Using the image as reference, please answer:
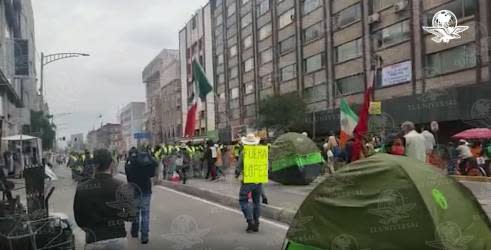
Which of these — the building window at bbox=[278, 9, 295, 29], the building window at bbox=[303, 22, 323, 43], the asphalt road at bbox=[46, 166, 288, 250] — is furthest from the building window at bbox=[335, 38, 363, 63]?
the asphalt road at bbox=[46, 166, 288, 250]

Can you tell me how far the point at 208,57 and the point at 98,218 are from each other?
2789 inches

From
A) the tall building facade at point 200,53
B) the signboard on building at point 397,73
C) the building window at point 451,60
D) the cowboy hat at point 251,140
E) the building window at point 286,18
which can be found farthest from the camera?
the tall building facade at point 200,53

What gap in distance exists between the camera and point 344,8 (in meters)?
46.0

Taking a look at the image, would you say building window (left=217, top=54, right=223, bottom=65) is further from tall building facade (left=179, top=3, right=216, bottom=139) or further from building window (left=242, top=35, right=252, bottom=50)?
building window (left=242, top=35, right=252, bottom=50)

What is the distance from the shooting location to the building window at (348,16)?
144 ft

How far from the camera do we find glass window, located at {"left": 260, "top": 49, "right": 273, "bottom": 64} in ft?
197

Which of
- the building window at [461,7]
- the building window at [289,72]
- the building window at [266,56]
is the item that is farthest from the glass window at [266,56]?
the building window at [461,7]

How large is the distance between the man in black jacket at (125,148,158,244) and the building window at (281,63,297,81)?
4433cm

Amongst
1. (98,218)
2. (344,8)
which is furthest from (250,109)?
(98,218)

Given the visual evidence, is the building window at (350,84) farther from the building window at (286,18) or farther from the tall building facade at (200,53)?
the tall building facade at (200,53)

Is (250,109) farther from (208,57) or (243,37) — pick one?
(208,57)

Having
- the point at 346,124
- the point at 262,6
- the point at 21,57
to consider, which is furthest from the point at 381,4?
the point at 21,57

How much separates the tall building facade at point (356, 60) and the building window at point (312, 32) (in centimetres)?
8

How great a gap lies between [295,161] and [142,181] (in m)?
9.38
